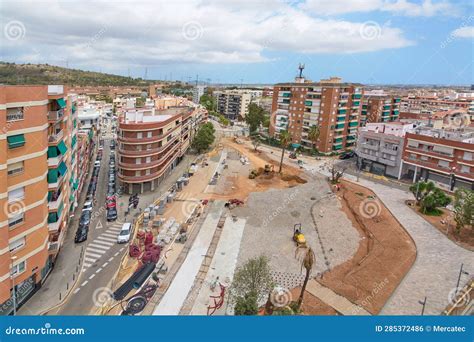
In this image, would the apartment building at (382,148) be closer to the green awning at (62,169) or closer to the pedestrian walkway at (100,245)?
the pedestrian walkway at (100,245)

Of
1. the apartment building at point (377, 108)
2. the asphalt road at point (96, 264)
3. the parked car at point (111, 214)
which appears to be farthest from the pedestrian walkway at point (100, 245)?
the apartment building at point (377, 108)

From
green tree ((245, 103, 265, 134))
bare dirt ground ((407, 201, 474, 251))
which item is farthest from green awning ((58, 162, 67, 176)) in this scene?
green tree ((245, 103, 265, 134))

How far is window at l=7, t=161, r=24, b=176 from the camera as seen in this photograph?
1602 centimetres

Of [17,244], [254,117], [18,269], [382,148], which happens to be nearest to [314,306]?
[18,269]

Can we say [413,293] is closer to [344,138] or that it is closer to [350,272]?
[350,272]

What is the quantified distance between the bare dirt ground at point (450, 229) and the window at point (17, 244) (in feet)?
95.9

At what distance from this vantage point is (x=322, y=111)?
55.5 meters

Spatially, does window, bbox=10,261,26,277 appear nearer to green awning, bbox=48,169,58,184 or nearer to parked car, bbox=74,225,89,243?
green awning, bbox=48,169,58,184

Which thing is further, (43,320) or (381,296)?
(381,296)

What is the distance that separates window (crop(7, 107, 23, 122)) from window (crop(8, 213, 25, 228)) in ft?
15.7

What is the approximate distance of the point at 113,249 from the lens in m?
24.9

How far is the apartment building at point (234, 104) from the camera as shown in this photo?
101m

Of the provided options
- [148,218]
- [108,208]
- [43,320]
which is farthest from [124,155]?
[43,320]

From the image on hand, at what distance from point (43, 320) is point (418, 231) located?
27378mm
